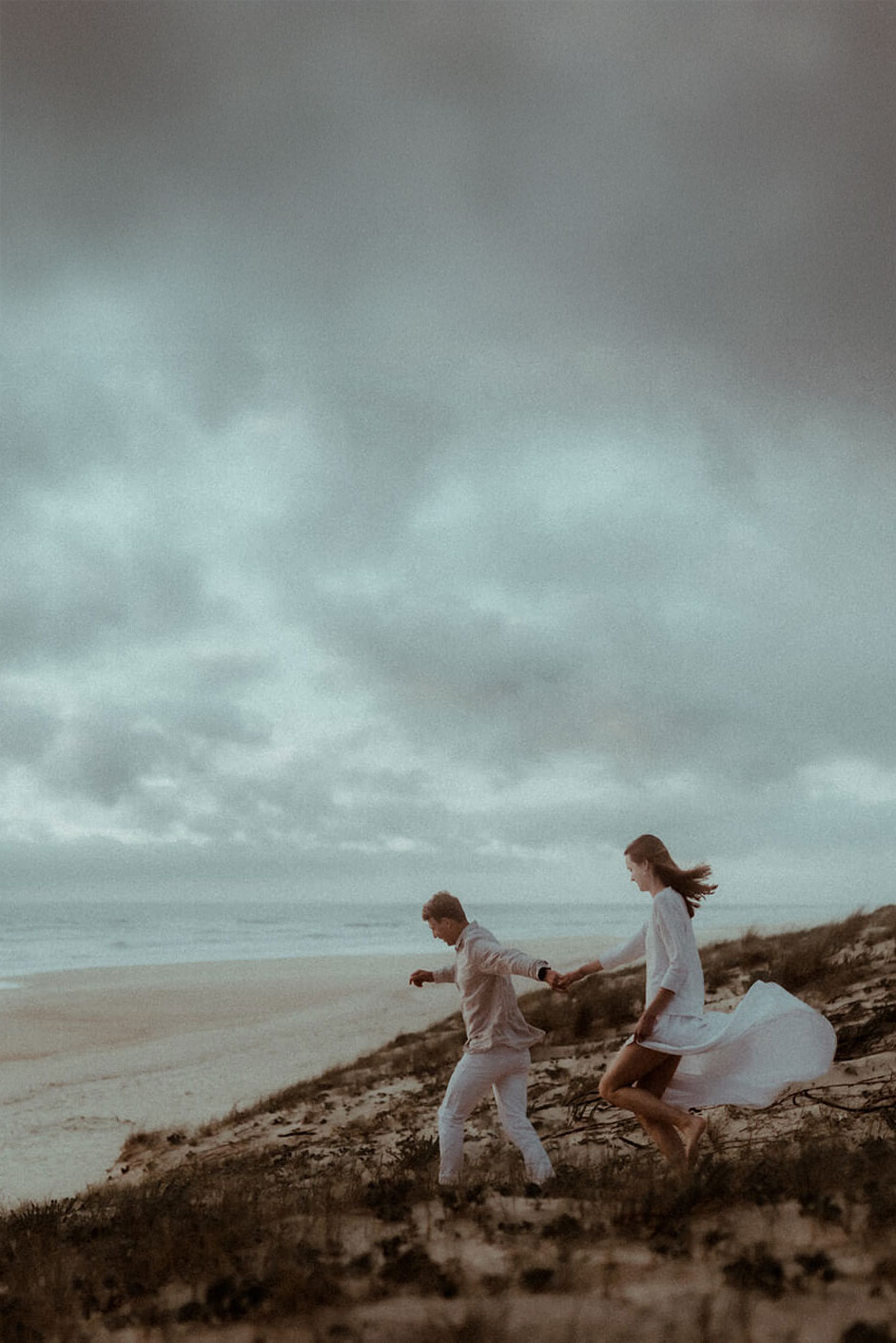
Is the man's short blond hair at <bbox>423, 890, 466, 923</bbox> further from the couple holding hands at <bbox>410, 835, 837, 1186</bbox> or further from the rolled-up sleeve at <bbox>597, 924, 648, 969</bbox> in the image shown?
the rolled-up sleeve at <bbox>597, 924, 648, 969</bbox>

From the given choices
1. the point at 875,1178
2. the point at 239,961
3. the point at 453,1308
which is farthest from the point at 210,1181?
the point at 239,961

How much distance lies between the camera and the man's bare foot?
18.8 feet

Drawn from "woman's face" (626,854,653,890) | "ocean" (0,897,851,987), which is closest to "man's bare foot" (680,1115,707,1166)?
"woman's face" (626,854,653,890)

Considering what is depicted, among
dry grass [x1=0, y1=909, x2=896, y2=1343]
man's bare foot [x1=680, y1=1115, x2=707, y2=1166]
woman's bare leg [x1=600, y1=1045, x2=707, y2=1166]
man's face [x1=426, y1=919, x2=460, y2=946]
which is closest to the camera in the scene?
dry grass [x1=0, y1=909, x2=896, y2=1343]

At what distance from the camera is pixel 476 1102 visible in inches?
252

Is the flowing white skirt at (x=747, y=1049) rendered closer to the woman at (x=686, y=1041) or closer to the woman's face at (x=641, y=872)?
the woman at (x=686, y=1041)

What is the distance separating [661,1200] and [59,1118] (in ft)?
42.2

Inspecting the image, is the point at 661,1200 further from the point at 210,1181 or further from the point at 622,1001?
the point at 622,1001

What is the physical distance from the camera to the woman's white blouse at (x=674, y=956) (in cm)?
582

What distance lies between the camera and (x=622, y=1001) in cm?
1542

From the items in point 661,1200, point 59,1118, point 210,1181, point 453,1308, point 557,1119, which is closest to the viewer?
point 453,1308

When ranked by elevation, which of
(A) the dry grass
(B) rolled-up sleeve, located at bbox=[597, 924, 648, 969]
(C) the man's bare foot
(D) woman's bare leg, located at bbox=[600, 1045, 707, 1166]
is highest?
(B) rolled-up sleeve, located at bbox=[597, 924, 648, 969]

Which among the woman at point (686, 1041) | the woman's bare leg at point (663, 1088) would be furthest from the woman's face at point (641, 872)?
the woman's bare leg at point (663, 1088)

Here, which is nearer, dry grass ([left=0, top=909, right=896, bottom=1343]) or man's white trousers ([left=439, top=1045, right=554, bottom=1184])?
dry grass ([left=0, top=909, right=896, bottom=1343])
